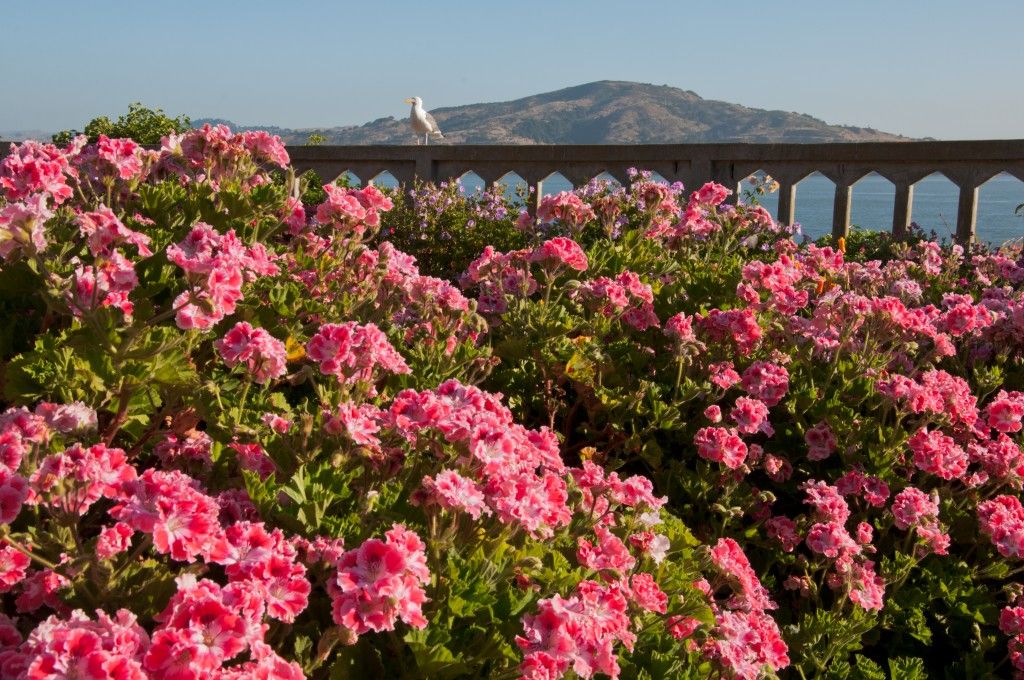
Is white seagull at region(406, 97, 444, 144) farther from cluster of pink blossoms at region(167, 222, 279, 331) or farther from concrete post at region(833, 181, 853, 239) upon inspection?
cluster of pink blossoms at region(167, 222, 279, 331)

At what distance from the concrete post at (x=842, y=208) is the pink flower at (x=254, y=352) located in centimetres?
684

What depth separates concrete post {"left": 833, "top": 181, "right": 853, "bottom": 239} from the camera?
8.20m

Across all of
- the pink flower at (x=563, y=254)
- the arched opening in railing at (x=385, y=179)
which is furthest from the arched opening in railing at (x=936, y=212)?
the arched opening in railing at (x=385, y=179)

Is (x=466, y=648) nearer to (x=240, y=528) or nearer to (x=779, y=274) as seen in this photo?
(x=240, y=528)

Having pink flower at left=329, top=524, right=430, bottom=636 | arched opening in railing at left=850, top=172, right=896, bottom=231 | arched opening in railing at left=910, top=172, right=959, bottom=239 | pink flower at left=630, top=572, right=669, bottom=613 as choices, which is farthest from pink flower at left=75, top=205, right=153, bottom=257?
arched opening in railing at left=910, top=172, right=959, bottom=239

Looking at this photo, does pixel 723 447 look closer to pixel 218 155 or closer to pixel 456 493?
pixel 456 493

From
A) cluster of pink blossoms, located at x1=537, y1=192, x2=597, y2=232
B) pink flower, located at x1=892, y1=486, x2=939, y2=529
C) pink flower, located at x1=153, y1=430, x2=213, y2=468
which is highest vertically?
cluster of pink blossoms, located at x1=537, y1=192, x2=597, y2=232

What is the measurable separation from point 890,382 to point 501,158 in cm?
660

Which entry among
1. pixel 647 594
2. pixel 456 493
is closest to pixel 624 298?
pixel 647 594

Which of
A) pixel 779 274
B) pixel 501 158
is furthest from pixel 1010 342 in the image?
pixel 501 158

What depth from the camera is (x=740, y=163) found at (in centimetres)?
859

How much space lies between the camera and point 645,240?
15.0ft

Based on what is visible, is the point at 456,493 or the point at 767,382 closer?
the point at 456,493

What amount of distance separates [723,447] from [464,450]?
1434 mm
